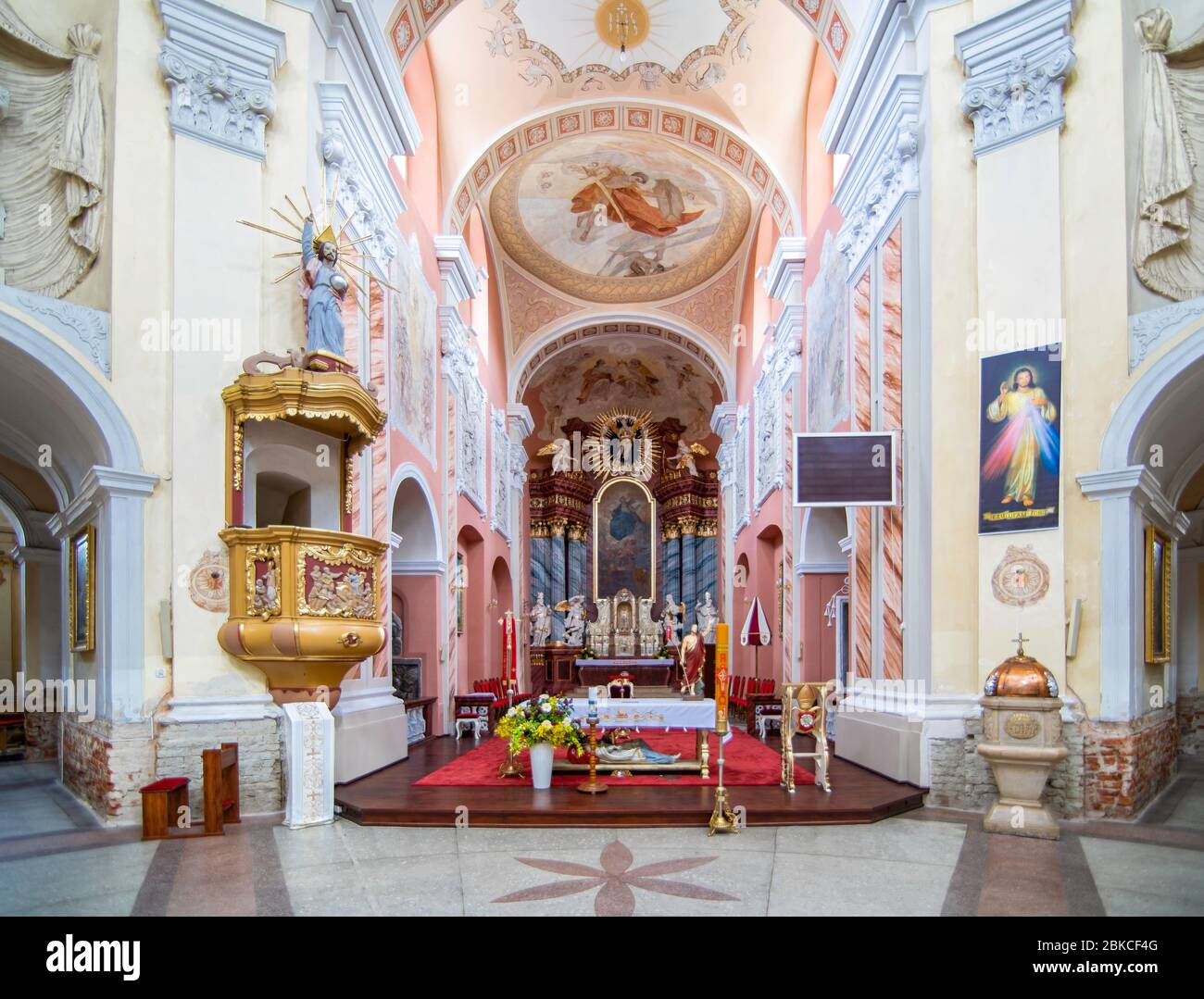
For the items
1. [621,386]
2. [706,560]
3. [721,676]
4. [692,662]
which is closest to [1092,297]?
[721,676]

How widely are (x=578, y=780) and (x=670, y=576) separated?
17355 mm

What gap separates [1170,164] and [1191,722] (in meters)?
7.50

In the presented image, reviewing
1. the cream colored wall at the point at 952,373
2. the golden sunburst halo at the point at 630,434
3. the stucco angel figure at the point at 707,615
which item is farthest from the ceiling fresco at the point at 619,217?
the cream colored wall at the point at 952,373

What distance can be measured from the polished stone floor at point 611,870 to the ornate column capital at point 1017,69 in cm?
579

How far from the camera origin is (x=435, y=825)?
7.88 m

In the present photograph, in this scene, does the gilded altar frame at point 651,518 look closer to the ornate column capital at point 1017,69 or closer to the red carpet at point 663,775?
the red carpet at point 663,775

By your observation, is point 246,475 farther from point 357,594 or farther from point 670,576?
point 670,576

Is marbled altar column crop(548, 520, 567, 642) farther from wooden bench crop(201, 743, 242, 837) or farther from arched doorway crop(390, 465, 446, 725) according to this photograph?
wooden bench crop(201, 743, 242, 837)

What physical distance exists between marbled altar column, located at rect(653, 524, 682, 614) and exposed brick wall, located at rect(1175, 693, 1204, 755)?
14758 millimetres

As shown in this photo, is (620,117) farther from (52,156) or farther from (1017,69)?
(52,156)

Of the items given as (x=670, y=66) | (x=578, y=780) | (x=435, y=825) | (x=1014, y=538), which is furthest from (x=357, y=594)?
(x=670, y=66)

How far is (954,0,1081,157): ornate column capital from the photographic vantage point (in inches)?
334

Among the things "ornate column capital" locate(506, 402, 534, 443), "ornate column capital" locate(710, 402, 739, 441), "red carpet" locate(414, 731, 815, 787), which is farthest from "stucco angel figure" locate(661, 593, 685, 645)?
"red carpet" locate(414, 731, 815, 787)

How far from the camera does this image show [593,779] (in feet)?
29.6
